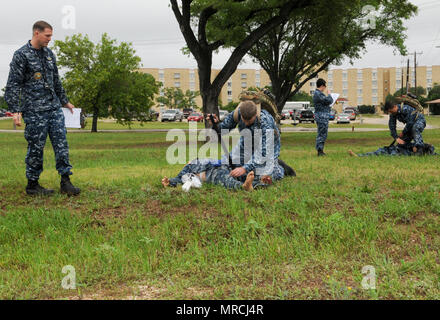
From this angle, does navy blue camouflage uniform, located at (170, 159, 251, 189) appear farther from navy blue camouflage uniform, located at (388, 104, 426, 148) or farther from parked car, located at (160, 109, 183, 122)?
parked car, located at (160, 109, 183, 122)

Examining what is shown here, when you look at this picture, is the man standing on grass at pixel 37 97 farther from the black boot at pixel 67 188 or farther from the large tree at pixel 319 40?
the large tree at pixel 319 40

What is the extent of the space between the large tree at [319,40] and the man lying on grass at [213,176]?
16.7 m

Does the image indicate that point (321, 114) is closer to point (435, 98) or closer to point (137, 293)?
point (137, 293)

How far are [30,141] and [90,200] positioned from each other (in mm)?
1089

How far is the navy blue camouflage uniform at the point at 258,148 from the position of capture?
631 cm

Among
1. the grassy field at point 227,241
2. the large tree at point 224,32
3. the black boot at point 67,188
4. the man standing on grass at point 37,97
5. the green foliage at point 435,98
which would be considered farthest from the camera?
the green foliage at point 435,98

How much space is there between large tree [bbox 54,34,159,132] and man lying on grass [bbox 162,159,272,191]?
1068 inches

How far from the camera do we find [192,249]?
13.4 ft

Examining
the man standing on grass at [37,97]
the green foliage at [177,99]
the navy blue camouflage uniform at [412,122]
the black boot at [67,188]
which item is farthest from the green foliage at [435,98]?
the man standing on grass at [37,97]

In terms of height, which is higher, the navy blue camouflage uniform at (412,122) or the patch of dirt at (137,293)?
the navy blue camouflage uniform at (412,122)

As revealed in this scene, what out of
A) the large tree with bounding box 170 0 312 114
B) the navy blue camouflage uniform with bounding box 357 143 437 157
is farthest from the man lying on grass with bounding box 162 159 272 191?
the large tree with bounding box 170 0 312 114

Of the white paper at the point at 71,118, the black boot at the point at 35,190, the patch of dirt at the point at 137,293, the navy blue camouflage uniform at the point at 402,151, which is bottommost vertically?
the patch of dirt at the point at 137,293

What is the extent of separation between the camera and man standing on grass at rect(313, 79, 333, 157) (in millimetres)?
11148
